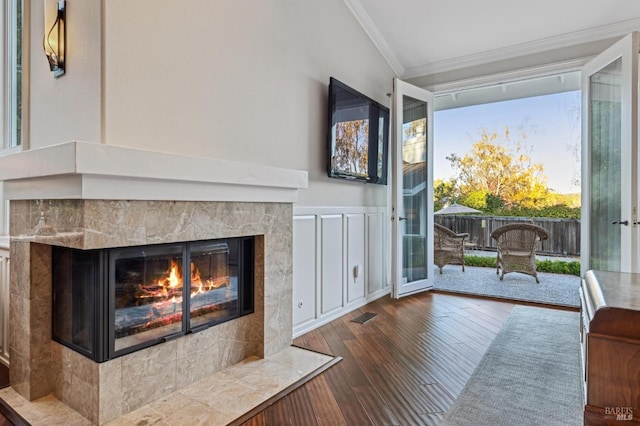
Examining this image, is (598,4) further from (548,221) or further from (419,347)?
(548,221)

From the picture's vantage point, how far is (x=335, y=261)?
362 centimetres

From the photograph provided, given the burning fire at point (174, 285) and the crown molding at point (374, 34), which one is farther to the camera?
the crown molding at point (374, 34)

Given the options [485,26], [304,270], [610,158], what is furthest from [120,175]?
[610,158]

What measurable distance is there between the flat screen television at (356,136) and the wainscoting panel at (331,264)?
0.46m

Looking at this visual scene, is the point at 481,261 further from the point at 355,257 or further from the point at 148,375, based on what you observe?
the point at 148,375

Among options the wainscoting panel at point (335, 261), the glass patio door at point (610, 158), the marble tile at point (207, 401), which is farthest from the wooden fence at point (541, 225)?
the marble tile at point (207, 401)

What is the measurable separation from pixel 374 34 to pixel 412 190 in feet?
6.16

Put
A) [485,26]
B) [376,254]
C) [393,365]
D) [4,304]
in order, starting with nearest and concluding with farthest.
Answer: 1. [4,304]
2. [393,365]
3. [485,26]
4. [376,254]

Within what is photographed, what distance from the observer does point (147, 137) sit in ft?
6.65

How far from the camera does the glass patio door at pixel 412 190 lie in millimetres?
4363

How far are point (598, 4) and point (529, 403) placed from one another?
3.60m

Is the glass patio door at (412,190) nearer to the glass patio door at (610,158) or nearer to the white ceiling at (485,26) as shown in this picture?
the white ceiling at (485,26)

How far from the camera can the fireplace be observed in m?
1.86

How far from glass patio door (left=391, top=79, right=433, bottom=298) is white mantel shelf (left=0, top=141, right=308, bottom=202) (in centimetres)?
230
